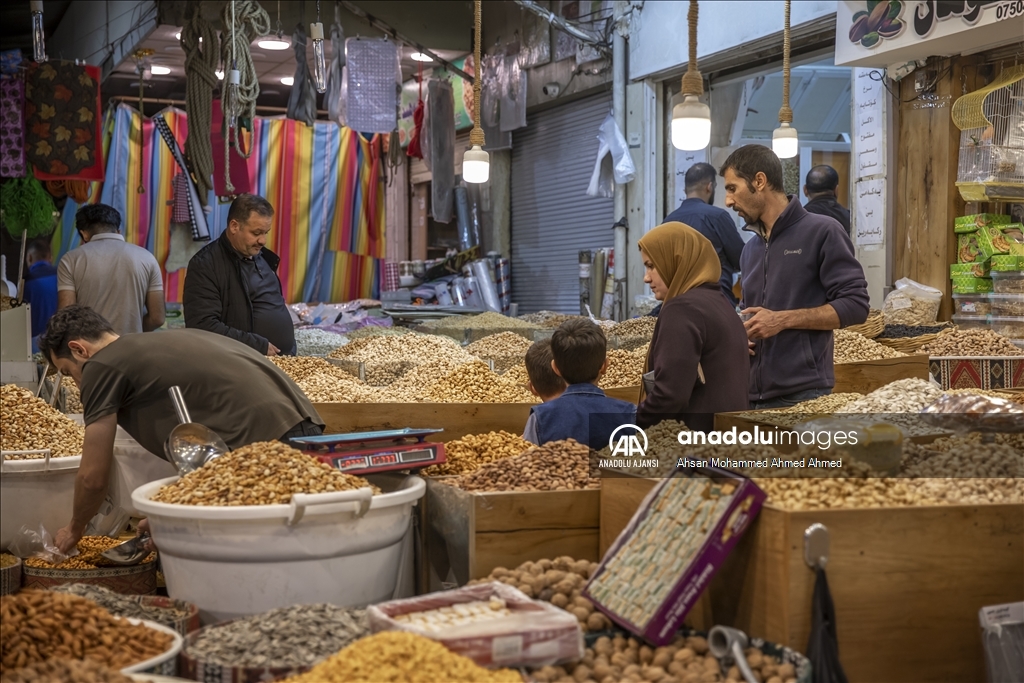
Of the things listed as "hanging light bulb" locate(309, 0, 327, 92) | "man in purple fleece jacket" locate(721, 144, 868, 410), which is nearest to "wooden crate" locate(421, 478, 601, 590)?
"man in purple fleece jacket" locate(721, 144, 868, 410)

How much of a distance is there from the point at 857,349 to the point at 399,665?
3710mm

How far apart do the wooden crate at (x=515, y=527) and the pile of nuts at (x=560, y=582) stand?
74mm

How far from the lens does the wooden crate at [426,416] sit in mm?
3627

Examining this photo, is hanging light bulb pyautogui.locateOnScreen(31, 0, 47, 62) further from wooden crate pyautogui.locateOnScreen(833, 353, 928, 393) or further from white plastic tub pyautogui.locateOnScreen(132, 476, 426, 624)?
wooden crate pyautogui.locateOnScreen(833, 353, 928, 393)

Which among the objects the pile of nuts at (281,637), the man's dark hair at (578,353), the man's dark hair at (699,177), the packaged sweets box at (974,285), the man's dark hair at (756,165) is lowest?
the pile of nuts at (281,637)

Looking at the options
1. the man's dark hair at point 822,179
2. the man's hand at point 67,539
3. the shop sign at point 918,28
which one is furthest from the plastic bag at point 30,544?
the shop sign at point 918,28

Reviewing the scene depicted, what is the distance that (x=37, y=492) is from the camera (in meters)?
2.76

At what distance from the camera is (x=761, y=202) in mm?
3531

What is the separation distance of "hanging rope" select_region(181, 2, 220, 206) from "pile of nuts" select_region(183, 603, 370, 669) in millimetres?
4232

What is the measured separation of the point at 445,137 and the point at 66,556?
261 inches

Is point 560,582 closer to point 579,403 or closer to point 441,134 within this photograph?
point 579,403

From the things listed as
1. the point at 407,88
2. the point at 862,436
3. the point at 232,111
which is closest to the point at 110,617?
the point at 862,436

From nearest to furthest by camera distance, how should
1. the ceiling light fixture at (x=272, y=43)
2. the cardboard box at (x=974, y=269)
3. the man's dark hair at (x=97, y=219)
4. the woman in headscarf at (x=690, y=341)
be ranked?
the woman in headscarf at (x=690, y=341) < the cardboard box at (x=974, y=269) < the man's dark hair at (x=97, y=219) < the ceiling light fixture at (x=272, y=43)

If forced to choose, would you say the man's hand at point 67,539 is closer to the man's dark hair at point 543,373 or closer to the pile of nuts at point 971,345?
the man's dark hair at point 543,373
